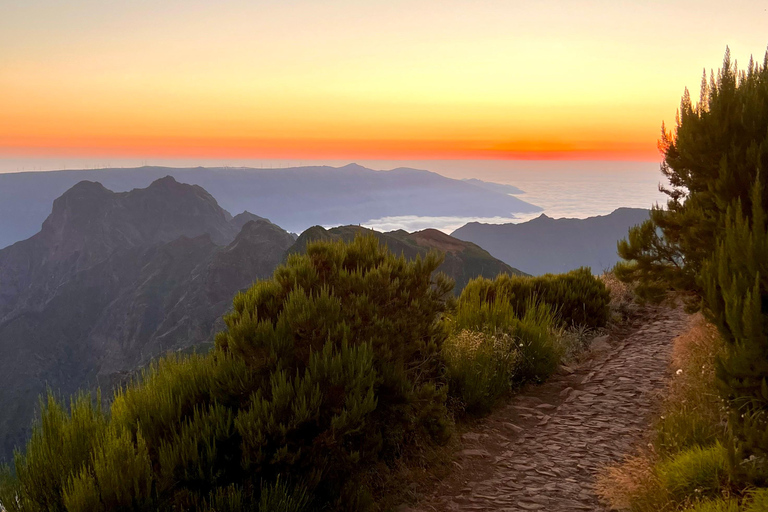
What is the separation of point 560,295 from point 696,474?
22.5 feet

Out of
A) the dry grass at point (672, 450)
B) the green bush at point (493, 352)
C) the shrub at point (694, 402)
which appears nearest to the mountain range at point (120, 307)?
the green bush at point (493, 352)

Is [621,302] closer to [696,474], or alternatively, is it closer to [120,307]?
[696,474]

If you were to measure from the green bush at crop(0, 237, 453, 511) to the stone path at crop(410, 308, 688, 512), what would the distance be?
0.61m

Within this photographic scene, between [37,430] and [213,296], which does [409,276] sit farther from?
[213,296]

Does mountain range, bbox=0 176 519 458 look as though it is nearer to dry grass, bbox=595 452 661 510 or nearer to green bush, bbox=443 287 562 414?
green bush, bbox=443 287 562 414

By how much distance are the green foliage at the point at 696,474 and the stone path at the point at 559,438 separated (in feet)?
2.28

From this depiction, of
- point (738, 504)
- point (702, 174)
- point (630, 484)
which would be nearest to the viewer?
point (738, 504)

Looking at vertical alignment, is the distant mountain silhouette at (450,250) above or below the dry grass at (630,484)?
below

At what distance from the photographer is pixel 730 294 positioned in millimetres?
3297

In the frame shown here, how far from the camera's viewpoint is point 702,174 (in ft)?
20.2

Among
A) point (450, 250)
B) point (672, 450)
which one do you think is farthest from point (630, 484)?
point (450, 250)

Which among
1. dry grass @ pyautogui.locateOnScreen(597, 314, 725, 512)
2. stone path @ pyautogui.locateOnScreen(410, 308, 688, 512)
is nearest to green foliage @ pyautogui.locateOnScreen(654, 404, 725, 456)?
dry grass @ pyautogui.locateOnScreen(597, 314, 725, 512)

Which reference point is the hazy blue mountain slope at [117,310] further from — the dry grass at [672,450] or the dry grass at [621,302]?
the dry grass at [672,450]

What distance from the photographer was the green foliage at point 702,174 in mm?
5148
